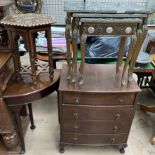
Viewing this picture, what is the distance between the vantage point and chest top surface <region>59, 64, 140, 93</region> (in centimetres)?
127

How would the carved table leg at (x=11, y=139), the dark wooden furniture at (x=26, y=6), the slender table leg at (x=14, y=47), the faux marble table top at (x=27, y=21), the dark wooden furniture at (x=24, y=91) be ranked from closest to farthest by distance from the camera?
the faux marble table top at (x=27, y=21), the slender table leg at (x=14, y=47), the dark wooden furniture at (x=24, y=91), the carved table leg at (x=11, y=139), the dark wooden furniture at (x=26, y=6)

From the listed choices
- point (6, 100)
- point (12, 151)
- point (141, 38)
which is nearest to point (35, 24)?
point (6, 100)

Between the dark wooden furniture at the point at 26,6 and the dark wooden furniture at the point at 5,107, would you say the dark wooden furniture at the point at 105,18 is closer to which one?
the dark wooden furniture at the point at 5,107

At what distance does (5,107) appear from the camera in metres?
1.23

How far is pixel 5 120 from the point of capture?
1285 mm

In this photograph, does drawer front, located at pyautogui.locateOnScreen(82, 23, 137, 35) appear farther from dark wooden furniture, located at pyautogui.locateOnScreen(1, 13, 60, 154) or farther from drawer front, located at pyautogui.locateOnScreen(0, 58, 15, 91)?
drawer front, located at pyautogui.locateOnScreen(0, 58, 15, 91)

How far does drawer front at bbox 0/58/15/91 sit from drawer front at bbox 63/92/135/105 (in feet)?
1.49

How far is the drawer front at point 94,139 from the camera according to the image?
150cm

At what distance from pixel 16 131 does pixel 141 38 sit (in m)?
1.22

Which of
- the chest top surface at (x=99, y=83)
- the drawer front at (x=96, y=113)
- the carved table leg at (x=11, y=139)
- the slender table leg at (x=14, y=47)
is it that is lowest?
the carved table leg at (x=11, y=139)

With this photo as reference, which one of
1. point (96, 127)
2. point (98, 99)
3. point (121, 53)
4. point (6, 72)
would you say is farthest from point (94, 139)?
point (6, 72)

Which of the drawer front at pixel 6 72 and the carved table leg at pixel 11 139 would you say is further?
the carved table leg at pixel 11 139

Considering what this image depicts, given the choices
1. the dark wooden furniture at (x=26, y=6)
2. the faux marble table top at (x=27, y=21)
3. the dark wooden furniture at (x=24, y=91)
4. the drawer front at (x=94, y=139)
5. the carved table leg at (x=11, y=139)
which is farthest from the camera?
the dark wooden furniture at (x=26, y=6)

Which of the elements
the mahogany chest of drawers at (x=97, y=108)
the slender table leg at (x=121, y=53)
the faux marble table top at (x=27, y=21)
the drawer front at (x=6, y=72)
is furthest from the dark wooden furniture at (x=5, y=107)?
the slender table leg at (x=121, y=53)
